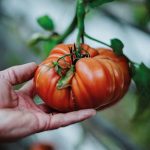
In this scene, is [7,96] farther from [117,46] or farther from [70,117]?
[117,46]

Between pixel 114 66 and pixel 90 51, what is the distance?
0.07 m

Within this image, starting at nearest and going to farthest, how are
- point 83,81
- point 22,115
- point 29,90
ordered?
1. point 83,81
2. point 22,115
3. point 29,90

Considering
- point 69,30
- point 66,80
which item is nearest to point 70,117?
point 66,80

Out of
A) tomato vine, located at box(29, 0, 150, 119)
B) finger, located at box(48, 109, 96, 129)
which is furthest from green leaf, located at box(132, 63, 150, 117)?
finger, located at box(48, 109, 96, 129)

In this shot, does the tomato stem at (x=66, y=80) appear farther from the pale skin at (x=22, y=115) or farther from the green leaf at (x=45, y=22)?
the green leaf at (x=45, y=22)

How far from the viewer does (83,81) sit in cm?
100

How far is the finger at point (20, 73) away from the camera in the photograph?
1.14 meters

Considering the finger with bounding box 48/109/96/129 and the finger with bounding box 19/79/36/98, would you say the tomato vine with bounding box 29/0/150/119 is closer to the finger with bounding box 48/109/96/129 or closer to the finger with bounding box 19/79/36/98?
the finger with bounding box 48/109/96/129

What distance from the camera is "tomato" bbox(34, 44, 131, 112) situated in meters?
1.00

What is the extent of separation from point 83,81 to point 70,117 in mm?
107

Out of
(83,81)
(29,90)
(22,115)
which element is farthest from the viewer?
(29,90)

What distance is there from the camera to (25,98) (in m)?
1.20

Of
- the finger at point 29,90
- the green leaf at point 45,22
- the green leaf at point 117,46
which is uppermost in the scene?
the green leaf at point 117,46

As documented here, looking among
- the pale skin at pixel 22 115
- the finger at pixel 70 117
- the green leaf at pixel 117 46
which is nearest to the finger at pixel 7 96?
Result: the pale skin at pixel 22 115
